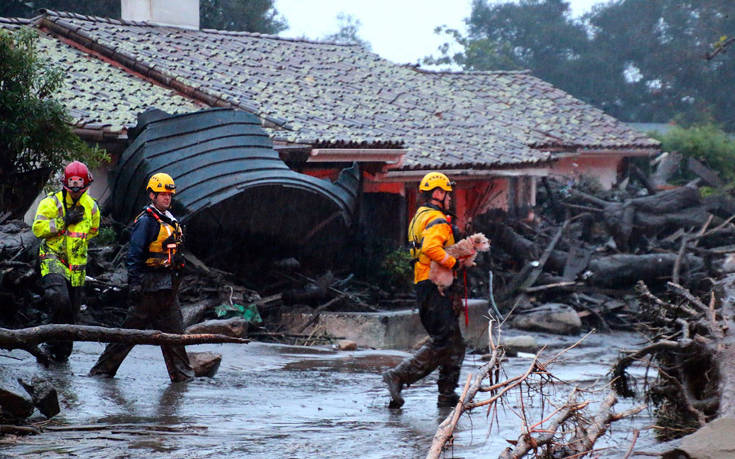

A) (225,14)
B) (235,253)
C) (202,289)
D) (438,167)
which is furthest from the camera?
(225,14)

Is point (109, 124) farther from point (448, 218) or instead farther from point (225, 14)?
point (225, 14)

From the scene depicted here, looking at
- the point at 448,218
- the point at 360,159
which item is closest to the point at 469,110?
the point at 360,159

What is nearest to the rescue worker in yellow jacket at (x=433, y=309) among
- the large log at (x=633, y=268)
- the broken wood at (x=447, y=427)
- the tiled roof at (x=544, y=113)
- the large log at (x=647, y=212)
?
the broken wood at (x=447, y=427)

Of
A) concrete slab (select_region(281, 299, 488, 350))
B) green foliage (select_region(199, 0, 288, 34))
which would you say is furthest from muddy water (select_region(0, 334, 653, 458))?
green foliage (select_region(199, 0, 288, 34))

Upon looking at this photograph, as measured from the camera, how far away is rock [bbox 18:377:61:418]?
21.6ft

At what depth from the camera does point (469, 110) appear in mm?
23766

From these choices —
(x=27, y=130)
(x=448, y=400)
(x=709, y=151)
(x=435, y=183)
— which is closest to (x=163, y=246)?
(x=435, y=183)

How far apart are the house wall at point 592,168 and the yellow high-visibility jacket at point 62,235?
56.4 feet

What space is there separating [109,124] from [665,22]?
3798 centimetres

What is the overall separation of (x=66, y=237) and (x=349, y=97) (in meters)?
11.8

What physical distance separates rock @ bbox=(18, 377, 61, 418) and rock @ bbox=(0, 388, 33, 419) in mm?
210

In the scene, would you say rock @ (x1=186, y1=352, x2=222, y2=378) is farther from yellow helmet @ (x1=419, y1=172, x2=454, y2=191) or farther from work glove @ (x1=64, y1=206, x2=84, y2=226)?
yellow helmet @ (x1=419, y1=172, x2=454, y2=191)

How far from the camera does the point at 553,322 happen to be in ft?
55.0

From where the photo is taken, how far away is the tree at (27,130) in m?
11.6
